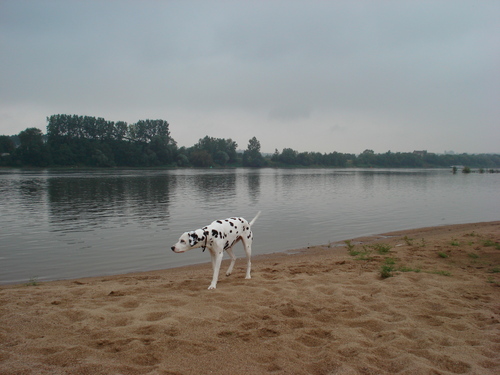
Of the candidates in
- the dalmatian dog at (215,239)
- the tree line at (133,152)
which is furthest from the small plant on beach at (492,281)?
the tree line at (133,152)

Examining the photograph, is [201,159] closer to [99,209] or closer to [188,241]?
[99,209]

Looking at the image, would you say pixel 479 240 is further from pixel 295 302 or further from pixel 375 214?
pixel 375 214

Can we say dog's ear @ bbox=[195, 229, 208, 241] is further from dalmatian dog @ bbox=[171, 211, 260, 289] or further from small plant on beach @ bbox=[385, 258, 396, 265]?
small plant on beach @ bbox=[385, 258, 396, 265]

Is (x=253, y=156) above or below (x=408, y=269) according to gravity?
above

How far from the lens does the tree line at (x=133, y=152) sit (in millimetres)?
120875

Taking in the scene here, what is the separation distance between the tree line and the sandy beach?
A: 126m

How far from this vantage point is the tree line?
397 ft

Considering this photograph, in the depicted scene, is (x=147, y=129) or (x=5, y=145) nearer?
(x=5, y=145)

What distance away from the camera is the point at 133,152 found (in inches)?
5285

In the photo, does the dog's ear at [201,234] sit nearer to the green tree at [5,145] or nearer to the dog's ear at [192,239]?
the dog's ear at [192,239]

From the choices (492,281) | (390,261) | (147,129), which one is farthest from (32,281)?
(147,129)

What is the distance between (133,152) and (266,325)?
13661 centimetres

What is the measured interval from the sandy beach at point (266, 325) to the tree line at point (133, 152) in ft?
414

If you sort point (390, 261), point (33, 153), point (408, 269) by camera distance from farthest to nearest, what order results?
point (33, 153) < point (390, 261) < point (408, 269)
